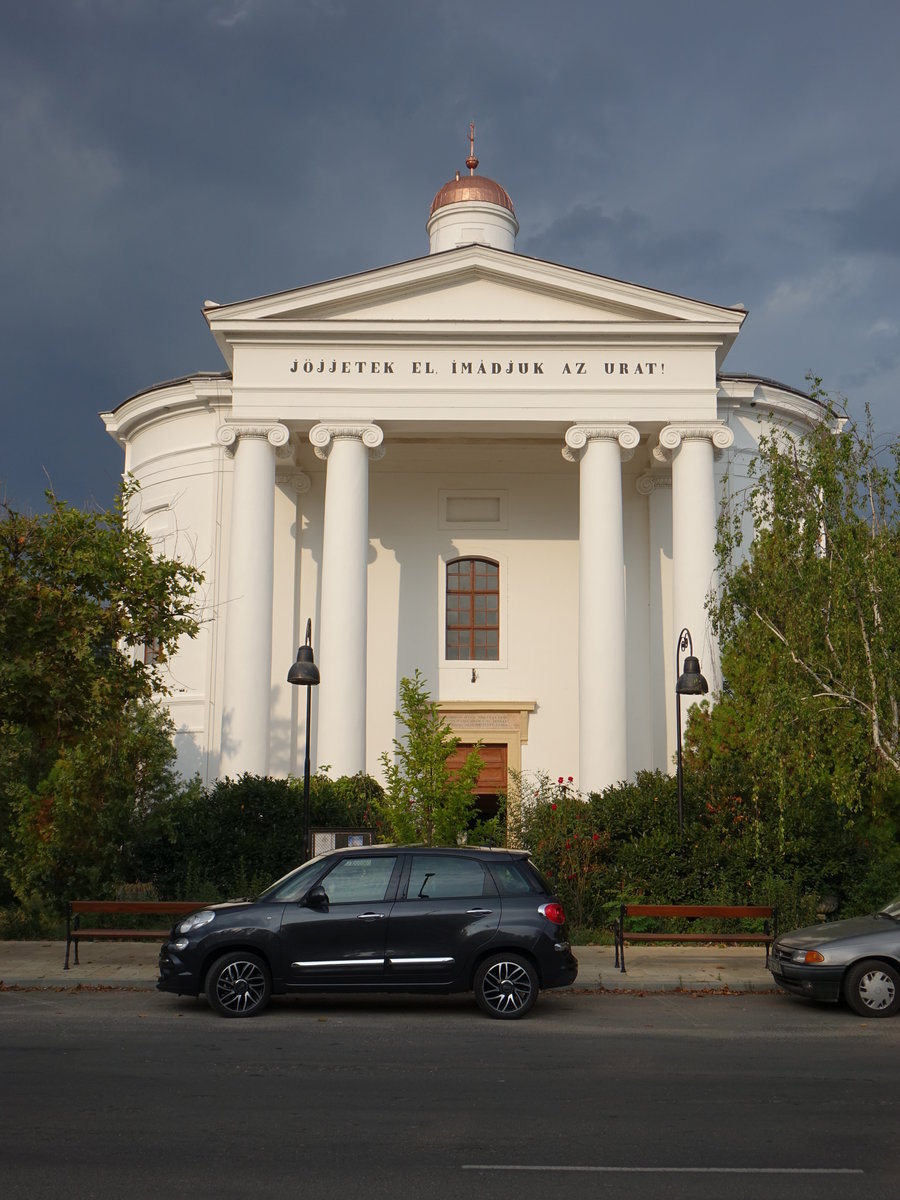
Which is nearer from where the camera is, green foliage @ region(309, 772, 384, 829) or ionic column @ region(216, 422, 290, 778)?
green foliage @ region(309, 772, 384, 829)

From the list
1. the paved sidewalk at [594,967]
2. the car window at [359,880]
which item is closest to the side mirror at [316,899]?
the car window at [359,880]

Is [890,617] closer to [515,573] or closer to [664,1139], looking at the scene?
[664,1139]

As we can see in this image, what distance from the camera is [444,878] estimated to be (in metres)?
12.9

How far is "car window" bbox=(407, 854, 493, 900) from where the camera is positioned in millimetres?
12758

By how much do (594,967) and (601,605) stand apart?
34.3 feet

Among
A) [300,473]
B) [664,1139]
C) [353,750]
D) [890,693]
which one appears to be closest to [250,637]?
[353,750]

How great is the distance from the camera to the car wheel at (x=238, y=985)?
12.5 metres

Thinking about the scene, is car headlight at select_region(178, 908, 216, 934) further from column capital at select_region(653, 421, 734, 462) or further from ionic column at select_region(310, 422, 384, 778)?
column capital at select_region(653, 421, 734, 462)

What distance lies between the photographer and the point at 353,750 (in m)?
25.0

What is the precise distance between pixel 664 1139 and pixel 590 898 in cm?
1253

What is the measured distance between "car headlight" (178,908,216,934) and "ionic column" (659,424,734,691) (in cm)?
1441

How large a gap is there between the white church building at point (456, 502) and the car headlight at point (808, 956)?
11.2m

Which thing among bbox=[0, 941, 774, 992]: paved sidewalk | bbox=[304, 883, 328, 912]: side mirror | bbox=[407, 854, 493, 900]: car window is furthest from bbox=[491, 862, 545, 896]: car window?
bbox=[0, 941, 774, 992]: paved sidewalk

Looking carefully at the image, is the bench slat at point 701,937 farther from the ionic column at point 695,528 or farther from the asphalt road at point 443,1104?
the ionic column at point 695,528
